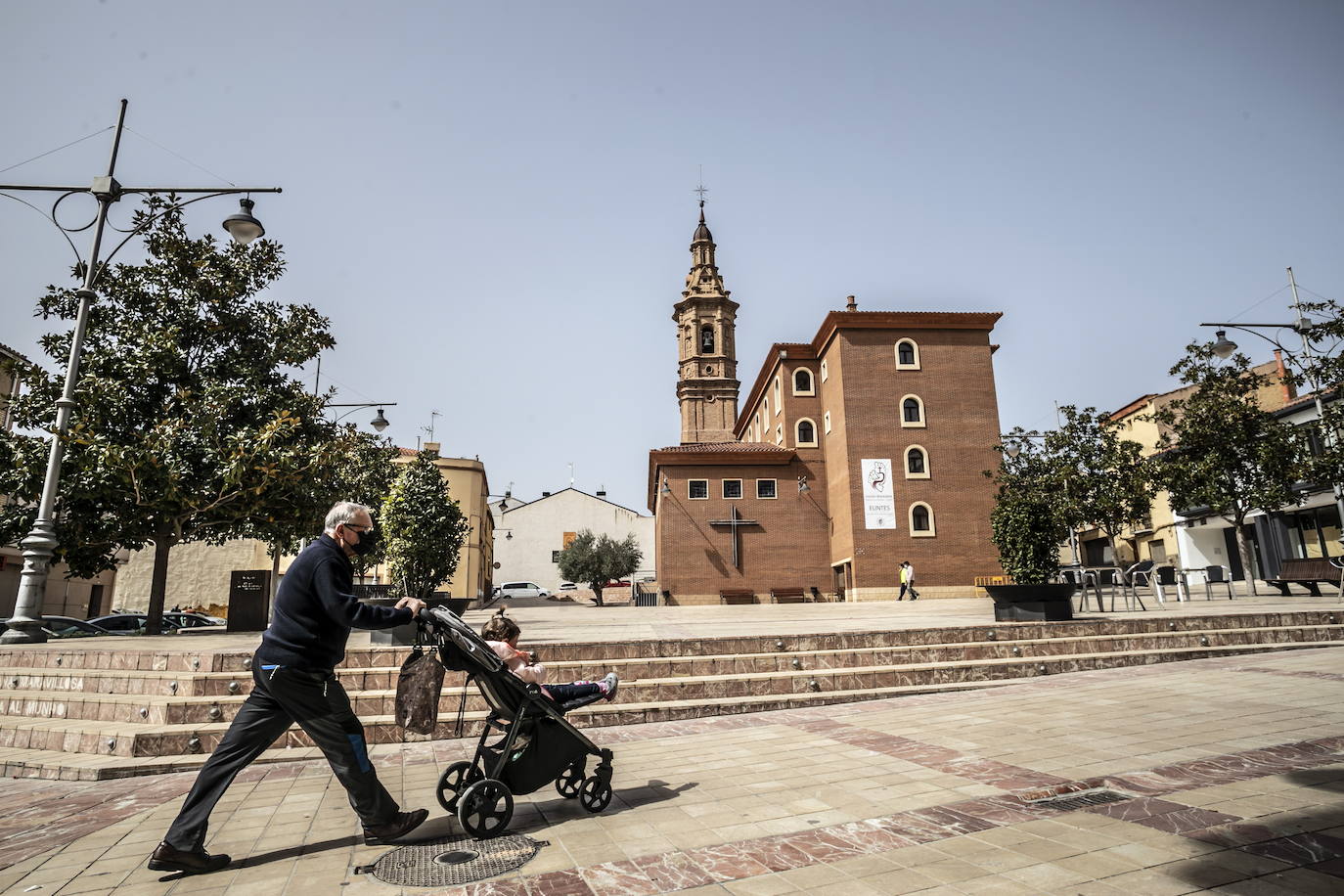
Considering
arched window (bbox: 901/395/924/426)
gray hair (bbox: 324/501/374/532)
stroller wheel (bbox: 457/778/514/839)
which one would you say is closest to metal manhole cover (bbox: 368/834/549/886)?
stroller wheel (bbox: 457/778/514/839)

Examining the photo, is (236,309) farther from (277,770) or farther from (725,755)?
(725,755)

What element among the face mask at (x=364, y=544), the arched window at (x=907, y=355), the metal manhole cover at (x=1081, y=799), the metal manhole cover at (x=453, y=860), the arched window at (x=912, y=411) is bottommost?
the metal manhole cover at (x=453, y=860)

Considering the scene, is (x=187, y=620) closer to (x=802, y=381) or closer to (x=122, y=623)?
(x=122, y=623)

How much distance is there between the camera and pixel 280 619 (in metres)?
3.83

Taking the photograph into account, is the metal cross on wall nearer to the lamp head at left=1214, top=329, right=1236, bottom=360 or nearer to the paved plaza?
the lamp head at left=1214, top=329, right=1236, bottom=360

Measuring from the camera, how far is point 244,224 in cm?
1105

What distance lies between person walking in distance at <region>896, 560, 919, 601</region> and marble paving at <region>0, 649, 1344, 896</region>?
2149 cm

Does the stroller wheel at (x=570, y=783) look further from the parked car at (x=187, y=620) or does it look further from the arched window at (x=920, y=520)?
the arched window at (x=920, y=520)

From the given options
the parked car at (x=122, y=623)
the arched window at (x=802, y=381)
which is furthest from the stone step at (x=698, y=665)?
the arched window at (x=802, y=381)

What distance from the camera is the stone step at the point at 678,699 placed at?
612cm

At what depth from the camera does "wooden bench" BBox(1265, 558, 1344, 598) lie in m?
17.7

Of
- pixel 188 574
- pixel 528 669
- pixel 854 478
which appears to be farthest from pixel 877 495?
pixel 188 574

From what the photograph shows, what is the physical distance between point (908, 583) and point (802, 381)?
41.5ft

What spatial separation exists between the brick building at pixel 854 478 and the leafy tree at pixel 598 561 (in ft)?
52.4
